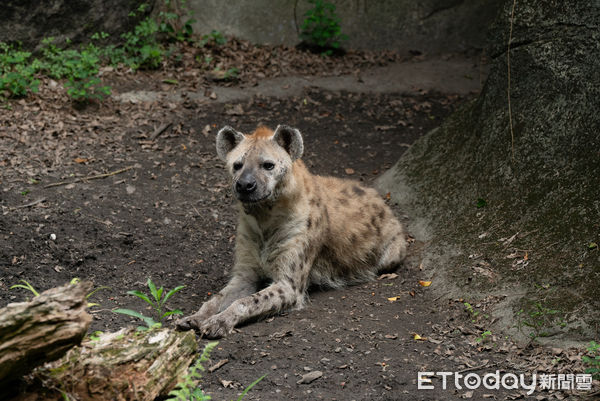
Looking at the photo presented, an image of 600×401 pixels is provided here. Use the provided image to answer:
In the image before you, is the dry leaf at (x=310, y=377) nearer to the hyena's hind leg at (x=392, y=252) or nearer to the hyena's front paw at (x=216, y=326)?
the hyena's front paw at (x=216, y=326)

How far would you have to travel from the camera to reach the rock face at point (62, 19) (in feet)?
27.0

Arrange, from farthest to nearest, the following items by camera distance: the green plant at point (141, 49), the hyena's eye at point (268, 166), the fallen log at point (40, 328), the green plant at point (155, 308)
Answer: the green plant at point (141, 49) < the hyena's eye at point (268, 166) < the green plant at point (155, 308) < the fallen log at point (40, 328)

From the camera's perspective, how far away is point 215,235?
5797 mm

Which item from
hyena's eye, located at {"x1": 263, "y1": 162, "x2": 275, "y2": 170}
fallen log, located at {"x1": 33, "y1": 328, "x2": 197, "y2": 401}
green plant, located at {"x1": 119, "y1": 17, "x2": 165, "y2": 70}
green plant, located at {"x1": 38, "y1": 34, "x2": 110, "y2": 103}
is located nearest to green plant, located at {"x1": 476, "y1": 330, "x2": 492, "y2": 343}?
hyena's eye, located at {"x1": 263, "y1": 162, "x2": 275, "y2": 170}

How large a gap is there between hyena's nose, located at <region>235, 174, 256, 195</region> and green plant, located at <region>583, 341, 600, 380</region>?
231 centimetres

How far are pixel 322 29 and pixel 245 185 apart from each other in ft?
20.6

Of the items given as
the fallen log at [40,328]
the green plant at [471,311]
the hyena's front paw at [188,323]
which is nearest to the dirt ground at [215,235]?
the green plant at [471,311]

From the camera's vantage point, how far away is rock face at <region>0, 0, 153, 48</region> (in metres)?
8.24

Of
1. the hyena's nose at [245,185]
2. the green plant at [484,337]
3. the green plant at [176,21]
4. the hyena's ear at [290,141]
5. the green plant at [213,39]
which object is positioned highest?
the green plant at [176,21]

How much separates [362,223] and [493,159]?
1.24 m

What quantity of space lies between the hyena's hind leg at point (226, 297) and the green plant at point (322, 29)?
5774mm

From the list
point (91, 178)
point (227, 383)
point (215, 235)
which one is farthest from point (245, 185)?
point (91, 178)

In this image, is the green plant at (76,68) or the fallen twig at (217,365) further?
the green plant at (76,68)

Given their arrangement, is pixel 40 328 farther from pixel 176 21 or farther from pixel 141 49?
pixel 176 21
